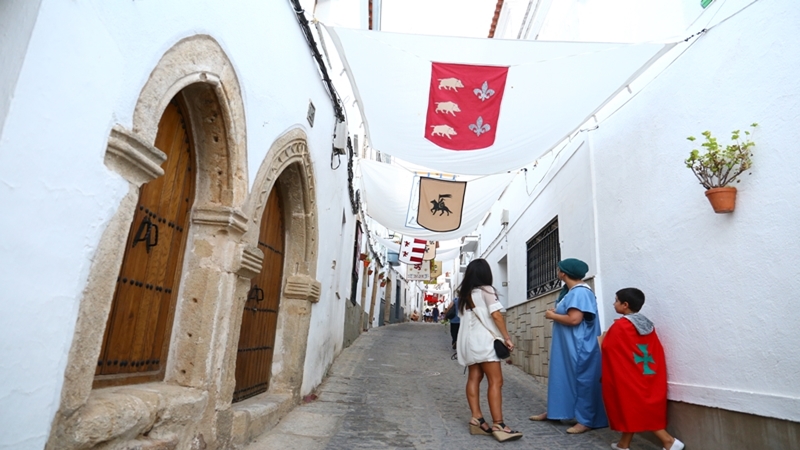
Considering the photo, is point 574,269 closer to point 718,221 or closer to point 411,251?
point 718,221

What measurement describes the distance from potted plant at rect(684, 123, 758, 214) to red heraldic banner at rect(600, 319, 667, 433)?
3.33 feet

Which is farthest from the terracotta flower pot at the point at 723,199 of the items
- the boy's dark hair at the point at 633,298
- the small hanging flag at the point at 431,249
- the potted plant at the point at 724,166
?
the small hanging flag at the point at 431,249

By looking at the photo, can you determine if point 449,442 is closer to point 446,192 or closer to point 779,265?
point 779,265

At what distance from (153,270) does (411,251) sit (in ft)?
41.2

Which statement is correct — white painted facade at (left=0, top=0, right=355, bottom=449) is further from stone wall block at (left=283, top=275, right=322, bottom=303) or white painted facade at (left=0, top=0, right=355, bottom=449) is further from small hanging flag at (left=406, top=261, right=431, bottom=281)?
small hanging flag at (left=406, top=261, right=431, bottom=281)

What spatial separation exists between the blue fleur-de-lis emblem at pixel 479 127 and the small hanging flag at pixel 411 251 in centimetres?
1016

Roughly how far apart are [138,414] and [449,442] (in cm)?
220

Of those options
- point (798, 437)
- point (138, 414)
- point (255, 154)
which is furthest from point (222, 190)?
point (798, 437)

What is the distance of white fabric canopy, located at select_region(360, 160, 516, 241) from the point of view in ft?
26.2

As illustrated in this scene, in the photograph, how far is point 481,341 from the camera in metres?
3.60

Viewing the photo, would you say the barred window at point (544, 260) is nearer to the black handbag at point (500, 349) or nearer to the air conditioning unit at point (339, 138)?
the black handbag at point (500, 349)

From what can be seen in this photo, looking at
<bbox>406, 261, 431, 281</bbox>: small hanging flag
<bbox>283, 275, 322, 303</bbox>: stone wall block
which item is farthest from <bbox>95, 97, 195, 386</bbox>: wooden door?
<bbox>406, 261, 431, 281</bbox>: small hanging flag

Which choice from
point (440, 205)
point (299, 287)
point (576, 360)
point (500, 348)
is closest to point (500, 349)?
point (500, 348)

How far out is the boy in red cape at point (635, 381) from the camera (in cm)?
312
